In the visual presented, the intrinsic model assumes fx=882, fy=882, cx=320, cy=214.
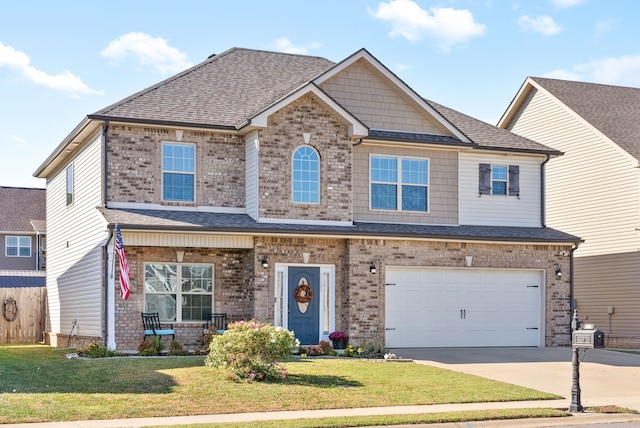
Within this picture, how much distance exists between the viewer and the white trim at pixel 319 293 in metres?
23.9

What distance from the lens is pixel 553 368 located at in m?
20.9

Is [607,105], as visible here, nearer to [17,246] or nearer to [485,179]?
[485,179]

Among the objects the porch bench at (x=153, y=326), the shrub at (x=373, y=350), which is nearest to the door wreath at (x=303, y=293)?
the shrub at (x=373, y=350)

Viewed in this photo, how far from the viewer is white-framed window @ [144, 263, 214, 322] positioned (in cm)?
2353

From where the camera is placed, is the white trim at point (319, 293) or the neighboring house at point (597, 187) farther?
the neighboring house at point (597, 187)

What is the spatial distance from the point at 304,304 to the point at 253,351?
7.46 meters

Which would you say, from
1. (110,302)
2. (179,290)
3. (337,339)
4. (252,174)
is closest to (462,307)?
(337,339)

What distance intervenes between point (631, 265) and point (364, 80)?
38.9 ft

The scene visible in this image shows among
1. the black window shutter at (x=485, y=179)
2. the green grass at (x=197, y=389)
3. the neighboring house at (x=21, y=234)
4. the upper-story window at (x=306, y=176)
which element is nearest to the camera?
the green grass at (x=197, y=389)

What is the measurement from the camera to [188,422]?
43.3 ft

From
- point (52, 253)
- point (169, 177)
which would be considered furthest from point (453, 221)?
point (52, 253)

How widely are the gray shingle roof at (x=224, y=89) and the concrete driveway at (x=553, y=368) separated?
8.34 meters

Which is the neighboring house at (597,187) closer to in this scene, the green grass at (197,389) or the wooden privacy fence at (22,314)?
the green grass at (197,389)

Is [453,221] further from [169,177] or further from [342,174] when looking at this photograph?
[169,177]
